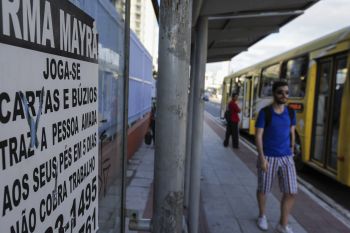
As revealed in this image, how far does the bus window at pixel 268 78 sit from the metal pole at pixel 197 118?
804 centimetres

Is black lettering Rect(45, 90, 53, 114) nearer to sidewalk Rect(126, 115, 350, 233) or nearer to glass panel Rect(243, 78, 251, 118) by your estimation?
sidewalk Rect(126, 115, 350, 233)

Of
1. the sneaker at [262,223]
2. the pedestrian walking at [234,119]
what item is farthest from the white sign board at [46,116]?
the pedestrian walking at [234,119]

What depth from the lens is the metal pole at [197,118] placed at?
471cm

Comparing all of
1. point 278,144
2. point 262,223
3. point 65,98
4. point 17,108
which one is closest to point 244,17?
point 278,144

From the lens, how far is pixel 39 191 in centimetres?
136

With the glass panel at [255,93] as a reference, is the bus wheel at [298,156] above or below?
below

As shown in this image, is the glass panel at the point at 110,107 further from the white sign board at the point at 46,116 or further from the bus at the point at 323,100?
the bus at the point at 323,100

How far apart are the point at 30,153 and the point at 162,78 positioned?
3.25 feet

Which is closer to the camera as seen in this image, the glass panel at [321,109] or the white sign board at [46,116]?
the white sign board at [46,116]

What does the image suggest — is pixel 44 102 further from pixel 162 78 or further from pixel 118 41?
pixel 118 41

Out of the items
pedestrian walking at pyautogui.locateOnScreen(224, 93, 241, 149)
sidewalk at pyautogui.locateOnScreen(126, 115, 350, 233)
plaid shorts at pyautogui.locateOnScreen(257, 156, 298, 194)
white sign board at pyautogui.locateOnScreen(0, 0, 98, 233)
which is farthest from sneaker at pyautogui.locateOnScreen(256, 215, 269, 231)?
pedestrian walking at pyautogui.locateOnScreen(224, 93, 241, 149)

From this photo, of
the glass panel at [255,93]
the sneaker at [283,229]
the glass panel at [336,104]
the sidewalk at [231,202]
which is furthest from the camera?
the glass panel at [255,93]

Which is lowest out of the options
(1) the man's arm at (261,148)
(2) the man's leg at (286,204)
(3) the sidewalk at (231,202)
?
(3) the sidewalk at (231,202)

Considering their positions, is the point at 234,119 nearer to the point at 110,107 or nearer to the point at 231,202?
the point at 231,202
